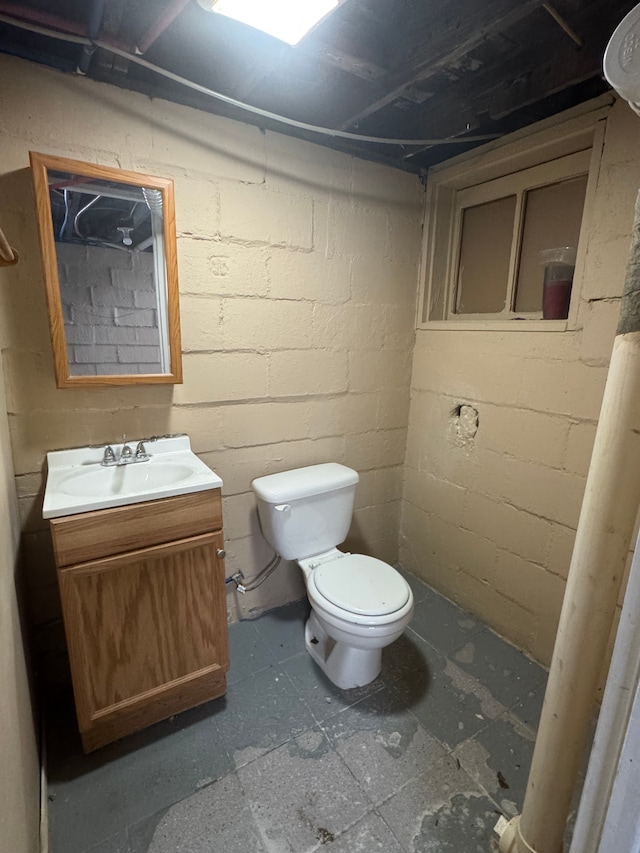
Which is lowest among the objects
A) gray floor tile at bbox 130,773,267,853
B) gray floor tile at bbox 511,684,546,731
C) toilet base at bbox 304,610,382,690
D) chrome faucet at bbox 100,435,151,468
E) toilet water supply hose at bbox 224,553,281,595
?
gray floor tile at bbox 130,773,267,853

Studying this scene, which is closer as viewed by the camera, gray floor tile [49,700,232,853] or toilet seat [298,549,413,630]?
gray floor tile [49,700,232,853]

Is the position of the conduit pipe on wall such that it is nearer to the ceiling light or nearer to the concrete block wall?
the ceiling light

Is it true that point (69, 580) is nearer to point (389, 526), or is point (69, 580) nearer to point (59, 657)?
point (59, 657)

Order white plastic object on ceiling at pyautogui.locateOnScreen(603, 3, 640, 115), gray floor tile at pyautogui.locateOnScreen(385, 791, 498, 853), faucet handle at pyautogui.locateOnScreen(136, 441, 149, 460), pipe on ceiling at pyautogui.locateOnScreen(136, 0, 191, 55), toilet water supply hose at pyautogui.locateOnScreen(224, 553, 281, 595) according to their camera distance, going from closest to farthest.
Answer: white plastic object on ceiling at pyautogui.locateOnScreen(603, 3, 640, 115) → pipe on ceiling at pyautogui.locateOnScreen(136, 0, 191, 55) → gray floor tile at pyautogui.locateOnScreen(385, 791, 498, 853) → faucet handle at pyautogui.locateOnScreen(136, 441, 149, 460) → toilet water supply hose at pyautogui.locateOnScreen(224, 553, 281, 595)

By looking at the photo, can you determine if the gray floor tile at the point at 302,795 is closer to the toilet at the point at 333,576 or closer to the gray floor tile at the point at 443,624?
the toilet at the point at 333,576

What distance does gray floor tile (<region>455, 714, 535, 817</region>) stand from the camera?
4.09ft

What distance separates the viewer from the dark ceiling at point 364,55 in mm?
1111

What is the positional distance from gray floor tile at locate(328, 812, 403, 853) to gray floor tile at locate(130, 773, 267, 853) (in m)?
0.21

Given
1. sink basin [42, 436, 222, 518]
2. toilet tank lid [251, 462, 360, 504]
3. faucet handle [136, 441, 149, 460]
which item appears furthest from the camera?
toilet tank lid [251, 462, 360, 504]

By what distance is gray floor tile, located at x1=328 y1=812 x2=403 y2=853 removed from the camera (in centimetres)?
111

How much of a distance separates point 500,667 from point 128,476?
64.8 inches

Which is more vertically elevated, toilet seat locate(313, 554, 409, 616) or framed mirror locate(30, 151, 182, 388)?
framed mirror locate(30, 151, 182, 388)

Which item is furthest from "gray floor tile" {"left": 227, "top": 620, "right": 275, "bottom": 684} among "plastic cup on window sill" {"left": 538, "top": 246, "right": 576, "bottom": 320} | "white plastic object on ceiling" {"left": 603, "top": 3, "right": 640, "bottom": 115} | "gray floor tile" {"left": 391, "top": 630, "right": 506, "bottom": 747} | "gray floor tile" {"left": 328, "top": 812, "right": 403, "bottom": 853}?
"white plastic object on ceiling" {"left": 603, "top": 3, "right": 640, "bottom": 115}

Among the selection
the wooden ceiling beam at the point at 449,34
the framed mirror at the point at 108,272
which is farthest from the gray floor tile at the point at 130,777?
the wooden ceiling beam at the point at 449,34
